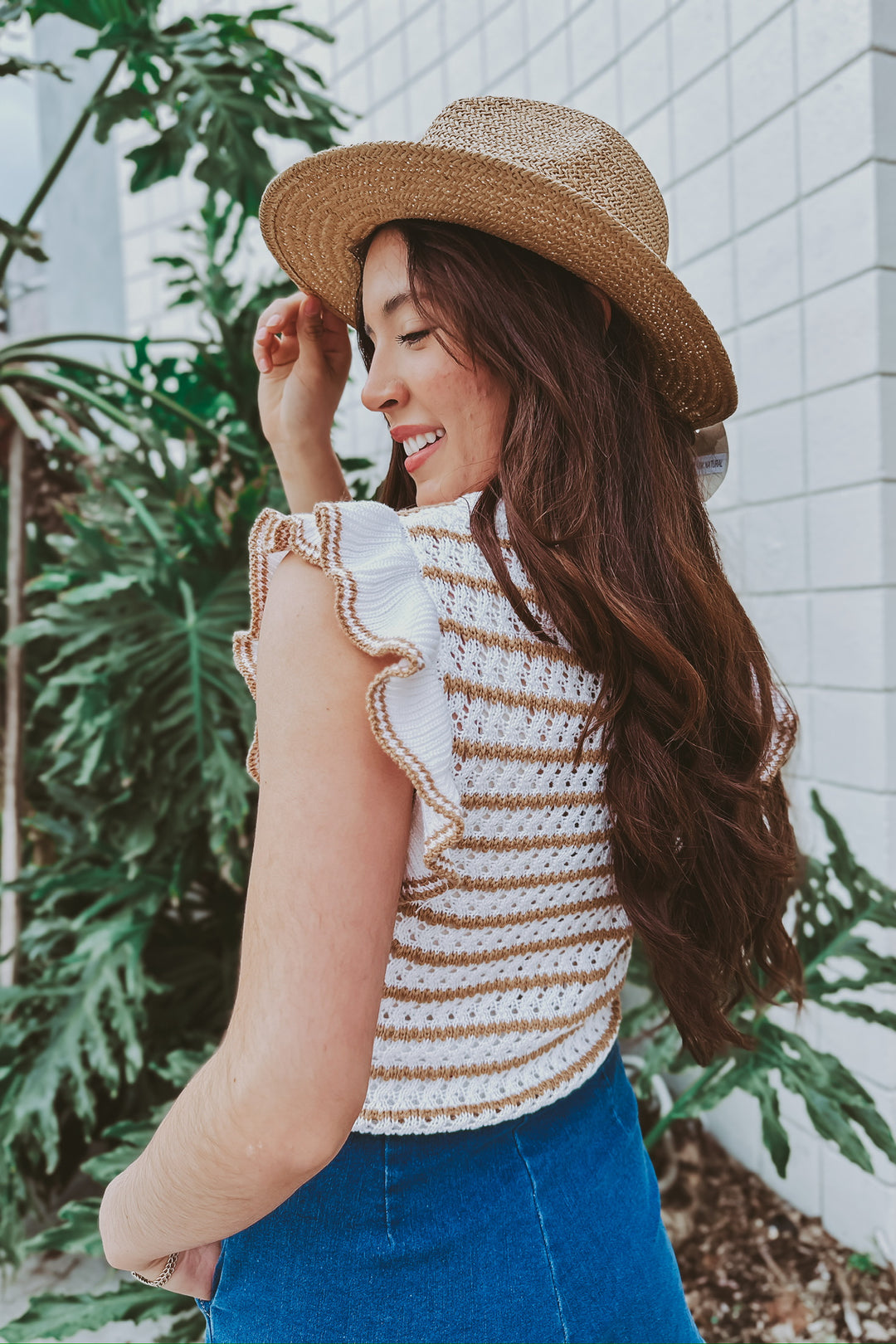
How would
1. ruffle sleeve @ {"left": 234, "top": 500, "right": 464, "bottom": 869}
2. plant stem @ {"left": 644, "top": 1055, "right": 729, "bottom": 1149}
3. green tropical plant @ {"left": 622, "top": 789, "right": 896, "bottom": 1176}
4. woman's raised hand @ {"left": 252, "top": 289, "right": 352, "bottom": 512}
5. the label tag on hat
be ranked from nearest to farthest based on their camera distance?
ruffle sleeve @ {"left": 234, "top": 500, "right": 464, "bottom": 869} < the label tag on hat < woman's raised hand @ {"left": 252, "top": 289, "right": 352, "bottom": 512} < green tropical plant @ {"left": 622, "top": 789, "right": 896, "bottom": 1176} < plant stem @ {"left": 644, "top": 1055, "right": 729, "bottom": 1149}

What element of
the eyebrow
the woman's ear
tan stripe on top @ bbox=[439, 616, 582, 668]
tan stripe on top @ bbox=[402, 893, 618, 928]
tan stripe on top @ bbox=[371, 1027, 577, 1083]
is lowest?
tan stripe on top @ bbox=[371, 1027, 577, 1083]

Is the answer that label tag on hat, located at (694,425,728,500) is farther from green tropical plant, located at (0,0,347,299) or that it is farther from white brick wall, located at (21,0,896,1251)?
green tropical plant, located at (0,0,347,299)

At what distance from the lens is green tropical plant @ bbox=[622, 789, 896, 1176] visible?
4.17 feet

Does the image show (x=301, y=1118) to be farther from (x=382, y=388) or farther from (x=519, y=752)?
(x=382, y=388)

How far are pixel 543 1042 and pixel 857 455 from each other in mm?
1265

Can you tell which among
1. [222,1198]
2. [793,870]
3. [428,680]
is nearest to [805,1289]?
[793,870]

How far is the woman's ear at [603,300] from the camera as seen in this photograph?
770mm

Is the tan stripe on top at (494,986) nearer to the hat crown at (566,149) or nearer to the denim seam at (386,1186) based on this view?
the denim seam at (386,1186)

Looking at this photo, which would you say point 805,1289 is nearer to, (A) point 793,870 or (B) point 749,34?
(A) point 793,870

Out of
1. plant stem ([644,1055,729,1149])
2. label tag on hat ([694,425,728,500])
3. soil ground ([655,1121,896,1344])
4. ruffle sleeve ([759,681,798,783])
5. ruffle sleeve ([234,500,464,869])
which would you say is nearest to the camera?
ruffle sleeve ([234,500,464,869])

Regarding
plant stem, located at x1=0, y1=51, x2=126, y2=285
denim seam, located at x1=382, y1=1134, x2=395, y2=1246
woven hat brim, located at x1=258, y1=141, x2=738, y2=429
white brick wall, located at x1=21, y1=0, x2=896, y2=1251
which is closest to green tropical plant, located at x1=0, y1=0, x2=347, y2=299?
plant stem, located at x1=0, y1=51, x2=126, y2=285

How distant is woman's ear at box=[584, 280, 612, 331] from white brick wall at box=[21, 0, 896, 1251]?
3.16 feet

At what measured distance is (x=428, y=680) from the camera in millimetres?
508

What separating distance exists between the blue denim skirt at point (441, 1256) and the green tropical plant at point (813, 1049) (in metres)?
0.65
